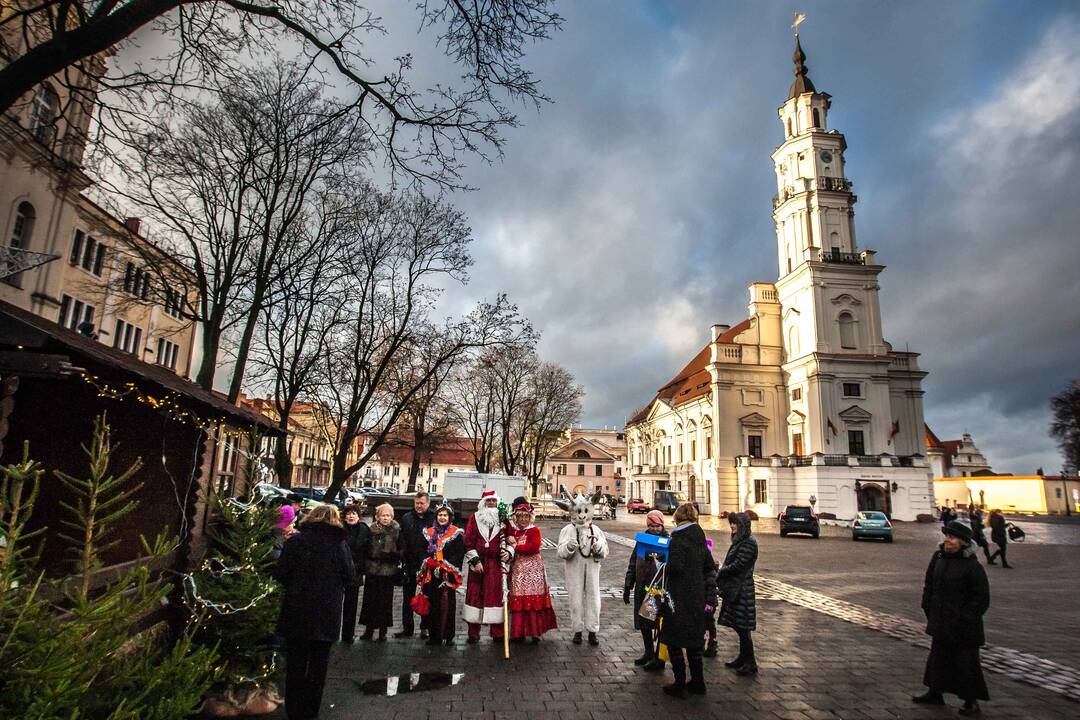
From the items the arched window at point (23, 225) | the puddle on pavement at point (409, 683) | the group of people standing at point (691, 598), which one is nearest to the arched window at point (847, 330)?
the group of people standing at point (691, 598)

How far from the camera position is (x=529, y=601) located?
8.12m

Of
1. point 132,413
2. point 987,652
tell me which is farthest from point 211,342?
point 987,652

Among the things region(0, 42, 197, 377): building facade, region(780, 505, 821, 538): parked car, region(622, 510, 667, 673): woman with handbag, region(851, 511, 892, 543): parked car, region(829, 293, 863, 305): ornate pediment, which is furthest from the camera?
region(829, 293, 863, 305): ornate pediment

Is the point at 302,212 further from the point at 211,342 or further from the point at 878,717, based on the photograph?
the point at 878,717

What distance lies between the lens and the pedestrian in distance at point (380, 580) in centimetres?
822

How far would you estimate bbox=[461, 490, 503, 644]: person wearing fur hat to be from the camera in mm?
8062

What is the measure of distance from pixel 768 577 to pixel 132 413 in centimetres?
1400

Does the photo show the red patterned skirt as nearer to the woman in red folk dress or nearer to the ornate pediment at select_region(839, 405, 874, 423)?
the woman in red folk dress

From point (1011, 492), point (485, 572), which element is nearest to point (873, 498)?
point (1011, 492)

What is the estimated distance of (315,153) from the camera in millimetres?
14203

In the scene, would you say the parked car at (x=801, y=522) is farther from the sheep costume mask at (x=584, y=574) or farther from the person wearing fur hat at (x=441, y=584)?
the person wearing fur hat at (x=441, y=584)

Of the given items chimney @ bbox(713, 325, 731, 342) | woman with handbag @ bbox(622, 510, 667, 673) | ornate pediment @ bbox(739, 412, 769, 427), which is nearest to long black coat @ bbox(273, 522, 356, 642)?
woman with handbag @ bbox(622, 510, 667, 673)

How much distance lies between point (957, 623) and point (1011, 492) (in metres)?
73.2

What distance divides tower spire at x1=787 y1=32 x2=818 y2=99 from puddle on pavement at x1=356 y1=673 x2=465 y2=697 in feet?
192
